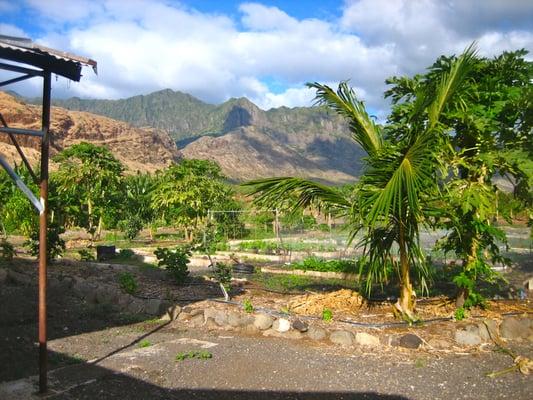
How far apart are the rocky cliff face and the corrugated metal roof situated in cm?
8779

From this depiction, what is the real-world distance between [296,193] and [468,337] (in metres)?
3.43

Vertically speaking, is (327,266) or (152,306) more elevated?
(327,266)

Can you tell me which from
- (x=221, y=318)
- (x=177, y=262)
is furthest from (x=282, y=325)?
(x=177, y=262)

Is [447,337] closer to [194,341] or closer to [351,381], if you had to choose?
[351,381]

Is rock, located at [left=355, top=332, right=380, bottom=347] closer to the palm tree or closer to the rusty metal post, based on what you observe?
the palm tree

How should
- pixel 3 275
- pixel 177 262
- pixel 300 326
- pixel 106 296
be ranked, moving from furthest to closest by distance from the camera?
pixel 177 262
pixel 3 275
pixel 106 296
pixel 300 326

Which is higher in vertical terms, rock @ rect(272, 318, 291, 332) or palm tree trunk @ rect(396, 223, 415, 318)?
palm tree trunk @ rect(396, 223, 415, 318)

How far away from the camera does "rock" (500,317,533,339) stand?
7.48m

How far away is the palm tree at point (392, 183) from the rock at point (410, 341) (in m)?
0.81

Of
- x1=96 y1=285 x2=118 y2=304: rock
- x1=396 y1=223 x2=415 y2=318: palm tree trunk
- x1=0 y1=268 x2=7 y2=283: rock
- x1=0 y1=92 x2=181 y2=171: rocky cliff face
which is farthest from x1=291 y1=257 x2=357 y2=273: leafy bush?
x1=0 y1=92 x2=181 y2=171: rocky cliff face

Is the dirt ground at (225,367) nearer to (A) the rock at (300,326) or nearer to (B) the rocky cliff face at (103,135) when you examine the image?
(A) the rock at (300,326)

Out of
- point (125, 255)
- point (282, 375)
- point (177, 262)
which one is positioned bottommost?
point (282, 375)

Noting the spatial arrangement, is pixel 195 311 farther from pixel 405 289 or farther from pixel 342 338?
pixel 405 289

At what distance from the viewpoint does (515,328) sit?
7.53 meters
